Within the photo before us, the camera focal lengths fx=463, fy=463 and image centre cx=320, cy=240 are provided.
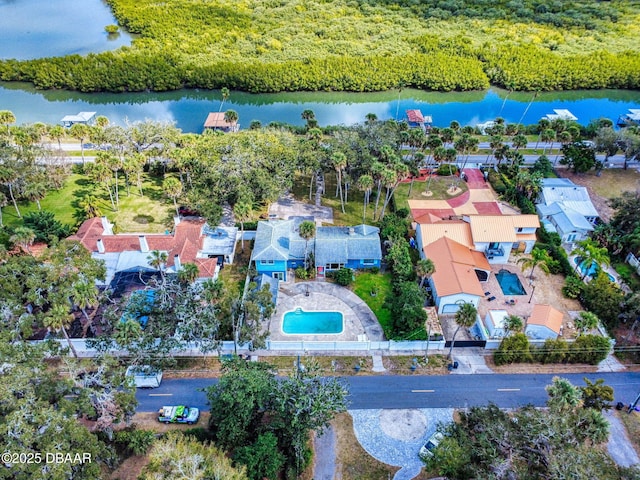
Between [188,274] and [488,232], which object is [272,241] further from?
[488,232]

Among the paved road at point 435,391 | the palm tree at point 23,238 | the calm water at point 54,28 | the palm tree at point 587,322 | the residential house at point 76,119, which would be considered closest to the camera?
the paved road at point 435,391

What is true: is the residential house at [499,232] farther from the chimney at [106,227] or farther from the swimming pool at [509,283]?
A: the chimney at [106,227]

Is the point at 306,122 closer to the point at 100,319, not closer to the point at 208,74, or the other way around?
the point at 208,74

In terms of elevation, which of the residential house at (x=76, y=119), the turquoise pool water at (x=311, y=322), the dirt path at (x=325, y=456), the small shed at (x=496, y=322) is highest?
the residential house at (x=76, y=119)

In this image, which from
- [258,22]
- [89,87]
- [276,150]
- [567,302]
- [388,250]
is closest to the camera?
[567,302]

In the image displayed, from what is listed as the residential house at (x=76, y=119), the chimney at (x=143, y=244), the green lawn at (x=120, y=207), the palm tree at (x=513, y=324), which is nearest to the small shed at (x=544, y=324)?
the palm tree at (x=513, y=324)

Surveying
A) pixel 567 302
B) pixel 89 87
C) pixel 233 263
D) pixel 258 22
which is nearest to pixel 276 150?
pixel 233 263

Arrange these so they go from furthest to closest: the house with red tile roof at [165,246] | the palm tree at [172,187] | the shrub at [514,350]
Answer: the palm tree at [172,187], the house with red tile roof at [165,246], the shrub at [514,350]
